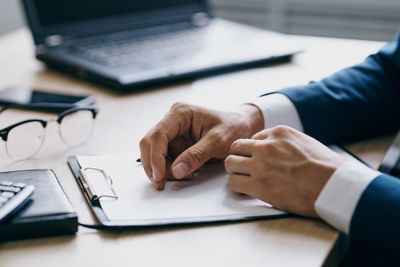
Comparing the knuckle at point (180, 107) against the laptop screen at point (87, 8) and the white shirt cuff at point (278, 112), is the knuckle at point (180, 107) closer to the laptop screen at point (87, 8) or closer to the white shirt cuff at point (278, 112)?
the white shirt cuff at point (278, 112)

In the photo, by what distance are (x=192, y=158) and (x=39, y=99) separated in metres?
0.46

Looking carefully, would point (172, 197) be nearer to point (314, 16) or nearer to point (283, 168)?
point (283, 168)

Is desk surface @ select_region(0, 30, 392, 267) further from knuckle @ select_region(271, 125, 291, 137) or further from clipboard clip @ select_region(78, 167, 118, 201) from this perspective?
knuckle @ select_region(271, 125, 291, 137)

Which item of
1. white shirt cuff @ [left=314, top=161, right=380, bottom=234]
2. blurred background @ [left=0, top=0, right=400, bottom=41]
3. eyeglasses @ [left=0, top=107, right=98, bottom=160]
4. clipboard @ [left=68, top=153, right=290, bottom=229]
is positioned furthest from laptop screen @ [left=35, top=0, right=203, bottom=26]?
blurred background @ [left=0, top=0, right=400, bottom=41]

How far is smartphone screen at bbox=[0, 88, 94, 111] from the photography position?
95 centimetres

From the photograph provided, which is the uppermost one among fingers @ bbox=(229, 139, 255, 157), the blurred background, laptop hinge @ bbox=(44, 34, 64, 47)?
laptop hinge @ bbox=(44, 34, 64, 47)

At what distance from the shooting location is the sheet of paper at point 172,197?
2.03 feet

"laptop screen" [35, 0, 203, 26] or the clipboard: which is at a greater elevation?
"laptop screen" [35, 0, 203, 26]

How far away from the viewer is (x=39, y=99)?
3.26 ft

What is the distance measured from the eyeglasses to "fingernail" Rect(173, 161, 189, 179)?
0.80 ft

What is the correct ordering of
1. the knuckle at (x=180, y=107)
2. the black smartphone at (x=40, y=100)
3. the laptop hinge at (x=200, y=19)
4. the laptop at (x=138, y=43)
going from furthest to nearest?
the laptop hinge at (x=200, y=19), the laptop at (x=138, y=43), the black smartphone at (x=40, y=100), the knuckle at (x=180, y=107)

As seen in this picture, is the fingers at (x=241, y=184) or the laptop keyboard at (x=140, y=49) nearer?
the fingers at (x=241, y=184)

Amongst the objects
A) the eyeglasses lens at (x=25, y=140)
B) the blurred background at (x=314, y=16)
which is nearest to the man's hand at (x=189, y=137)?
the eyeglasses lens at (x=25, y=140)

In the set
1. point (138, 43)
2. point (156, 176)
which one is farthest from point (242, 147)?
point (138, 43)
